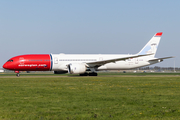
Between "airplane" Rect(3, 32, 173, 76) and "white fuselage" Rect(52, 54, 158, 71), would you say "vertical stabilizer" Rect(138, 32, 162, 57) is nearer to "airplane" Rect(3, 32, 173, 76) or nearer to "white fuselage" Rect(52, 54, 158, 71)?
"white fuselage" Rect(52, 54, 158, 71)

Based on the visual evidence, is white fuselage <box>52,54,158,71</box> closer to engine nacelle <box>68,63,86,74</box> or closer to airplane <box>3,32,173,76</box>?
airplane <box>3,32,173,76</box>

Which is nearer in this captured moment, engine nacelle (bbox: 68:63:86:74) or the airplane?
engine nacelle (bbox: 68:63:86:74)

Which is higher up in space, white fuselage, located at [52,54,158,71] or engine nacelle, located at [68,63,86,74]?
white fuselage, located at [52,54,158,71]

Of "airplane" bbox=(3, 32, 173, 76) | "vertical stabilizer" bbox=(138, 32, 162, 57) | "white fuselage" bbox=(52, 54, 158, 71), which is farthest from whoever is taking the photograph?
"vertical stabilizer" bbox=(138, 32, 162, 57)

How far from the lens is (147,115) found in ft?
27.9

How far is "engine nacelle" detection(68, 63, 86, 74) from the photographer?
3869 centimetres

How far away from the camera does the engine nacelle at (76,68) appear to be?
38.7 metres

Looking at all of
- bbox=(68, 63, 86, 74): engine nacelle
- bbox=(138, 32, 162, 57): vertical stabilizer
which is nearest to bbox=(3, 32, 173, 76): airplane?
bbox=(68, 63, 86, 74): engine nacelle

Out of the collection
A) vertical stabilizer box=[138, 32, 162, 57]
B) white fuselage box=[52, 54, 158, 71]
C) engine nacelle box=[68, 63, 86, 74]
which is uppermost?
vertical stabilizer box=[138, 32, 162, 57]

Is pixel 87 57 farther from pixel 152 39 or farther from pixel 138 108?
pixel 138 108

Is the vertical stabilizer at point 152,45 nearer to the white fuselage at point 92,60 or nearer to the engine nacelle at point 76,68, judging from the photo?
the white fuselage at point 92,60

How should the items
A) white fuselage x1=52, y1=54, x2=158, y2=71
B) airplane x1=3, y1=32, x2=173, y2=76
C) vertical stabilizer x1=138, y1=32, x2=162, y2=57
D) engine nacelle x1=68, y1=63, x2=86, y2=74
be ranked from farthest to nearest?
vertical stabilizer x1=138, y1=32, x2=162, y2=57, white fuselage x1=52, y1=54, x2=158, y2=71, airplane x1=3, y1=32, x2=173, y2=76, engine nacelle x1=68, y1=63, x2=86, y2=74

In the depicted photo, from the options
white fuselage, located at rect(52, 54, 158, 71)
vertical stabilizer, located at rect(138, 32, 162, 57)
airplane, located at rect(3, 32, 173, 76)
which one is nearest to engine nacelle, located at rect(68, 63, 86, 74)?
airplane, located at rect(3, 32, 173, 76)

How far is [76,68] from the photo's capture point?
3881cm
